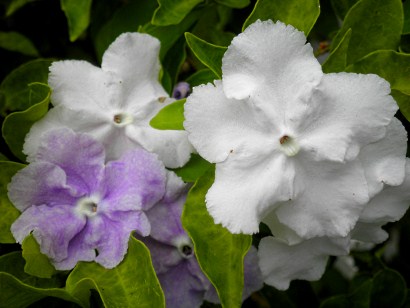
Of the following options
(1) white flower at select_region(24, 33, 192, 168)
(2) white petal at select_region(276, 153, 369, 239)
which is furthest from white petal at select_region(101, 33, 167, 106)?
(2) white petal at select_region(276, 153, 369, 239)

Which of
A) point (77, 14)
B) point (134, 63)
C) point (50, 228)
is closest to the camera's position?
point (50, 228)

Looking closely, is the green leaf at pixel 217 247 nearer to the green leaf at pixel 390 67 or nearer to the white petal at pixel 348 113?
the white petal at pixel 348 113

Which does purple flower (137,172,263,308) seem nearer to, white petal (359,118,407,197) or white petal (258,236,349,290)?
white petal (258,236,349,290)

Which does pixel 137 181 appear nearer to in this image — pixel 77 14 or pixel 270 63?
pixel 270 63

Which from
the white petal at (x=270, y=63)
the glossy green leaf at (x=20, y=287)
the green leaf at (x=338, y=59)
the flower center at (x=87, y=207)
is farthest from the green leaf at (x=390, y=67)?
the glossy green leaf at (x=20, y=287)

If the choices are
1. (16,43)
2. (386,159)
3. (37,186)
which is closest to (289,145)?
(386,159)

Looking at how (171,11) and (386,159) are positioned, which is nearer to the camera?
(386,159)

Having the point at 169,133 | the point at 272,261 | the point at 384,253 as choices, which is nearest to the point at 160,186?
the point at 169,133
